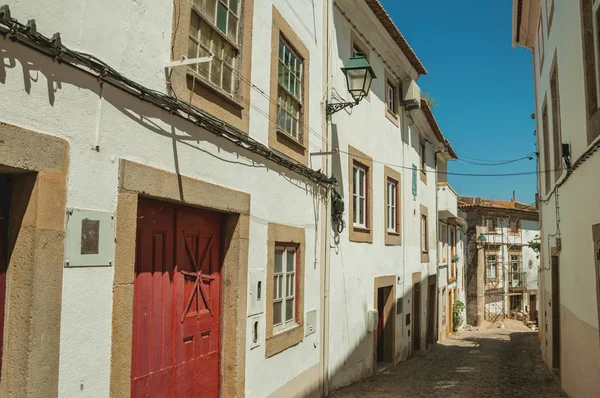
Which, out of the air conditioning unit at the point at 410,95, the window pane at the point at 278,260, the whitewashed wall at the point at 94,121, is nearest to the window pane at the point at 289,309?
the window pane at the point at 278,260

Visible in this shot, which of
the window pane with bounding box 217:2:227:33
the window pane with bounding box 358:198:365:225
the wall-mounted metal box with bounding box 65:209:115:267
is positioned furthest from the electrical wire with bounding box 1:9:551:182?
the window pane with bounding box 358:198:365:225

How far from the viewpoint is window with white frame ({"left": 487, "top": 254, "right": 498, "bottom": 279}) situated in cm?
3509

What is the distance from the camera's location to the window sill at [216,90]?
185 inches

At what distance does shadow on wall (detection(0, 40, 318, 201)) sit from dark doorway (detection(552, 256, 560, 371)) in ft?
25.3

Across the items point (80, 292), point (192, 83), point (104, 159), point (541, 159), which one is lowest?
point (80, 292)

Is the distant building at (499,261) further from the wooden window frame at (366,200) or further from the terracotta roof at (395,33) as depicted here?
the wooden window frame at (366,200)

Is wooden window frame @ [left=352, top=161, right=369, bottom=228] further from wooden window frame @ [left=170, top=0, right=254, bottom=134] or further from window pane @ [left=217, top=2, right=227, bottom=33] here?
window pane @ [left=217, top=2, right=227, bottom=33]

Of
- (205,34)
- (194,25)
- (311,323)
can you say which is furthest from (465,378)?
(194,25)

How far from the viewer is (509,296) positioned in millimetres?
35875

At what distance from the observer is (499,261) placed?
116 ft

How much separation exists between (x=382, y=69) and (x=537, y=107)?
17.1 ft

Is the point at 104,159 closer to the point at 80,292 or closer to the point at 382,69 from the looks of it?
the point at 80,292

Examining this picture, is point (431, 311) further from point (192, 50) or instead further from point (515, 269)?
point (515, 269)

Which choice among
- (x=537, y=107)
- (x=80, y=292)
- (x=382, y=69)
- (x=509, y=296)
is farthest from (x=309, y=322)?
(x=509, y=296)
